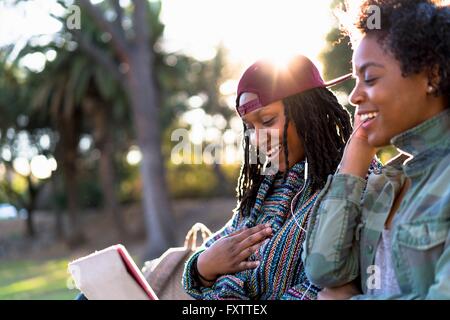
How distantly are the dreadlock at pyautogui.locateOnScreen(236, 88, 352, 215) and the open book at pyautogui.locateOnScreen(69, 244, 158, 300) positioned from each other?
904 mm

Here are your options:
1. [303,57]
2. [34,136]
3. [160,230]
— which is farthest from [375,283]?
[34,136]

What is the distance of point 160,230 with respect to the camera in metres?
19.9

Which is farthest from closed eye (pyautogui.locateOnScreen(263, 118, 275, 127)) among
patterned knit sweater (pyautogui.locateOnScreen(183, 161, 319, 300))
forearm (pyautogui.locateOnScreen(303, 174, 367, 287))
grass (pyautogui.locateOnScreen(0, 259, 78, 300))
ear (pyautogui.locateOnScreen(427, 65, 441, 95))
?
grass (pyautogui.locateOnScreen(0, 259, 78, 300))

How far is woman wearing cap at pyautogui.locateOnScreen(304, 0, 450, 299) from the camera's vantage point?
1.87 meters

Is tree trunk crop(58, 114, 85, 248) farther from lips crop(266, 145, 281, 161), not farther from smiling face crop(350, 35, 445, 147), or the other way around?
smiling face crop(350, 35, 445, 147)

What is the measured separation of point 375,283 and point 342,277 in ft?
0.31

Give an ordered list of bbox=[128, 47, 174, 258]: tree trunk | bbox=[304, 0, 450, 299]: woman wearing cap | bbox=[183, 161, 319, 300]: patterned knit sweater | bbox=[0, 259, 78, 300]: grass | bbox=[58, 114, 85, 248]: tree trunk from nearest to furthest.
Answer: bbox=[304, 0, 450, 299]: woman wearing cap, bbox=[183, 161, 319, 300]: patterned knit sweater, bbox=[0, 259, 78, 300]: grass, bbox=[128, 47, 174, 258]: tree trunk, bbox=[58, 114, 85, 248]: tree trunk

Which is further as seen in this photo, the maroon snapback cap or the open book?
the maroon snapback cap

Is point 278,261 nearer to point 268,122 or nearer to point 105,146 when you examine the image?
point 268,122

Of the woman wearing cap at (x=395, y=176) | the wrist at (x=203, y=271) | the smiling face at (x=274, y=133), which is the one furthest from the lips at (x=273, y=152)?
the woman wearing cap at (x=395, y=176)

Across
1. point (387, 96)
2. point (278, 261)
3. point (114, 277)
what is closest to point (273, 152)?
point (278, 261)

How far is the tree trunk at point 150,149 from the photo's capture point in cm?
1780

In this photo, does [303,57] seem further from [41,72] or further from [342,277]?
[41,72]

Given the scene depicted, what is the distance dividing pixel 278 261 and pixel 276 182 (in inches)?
16.0
